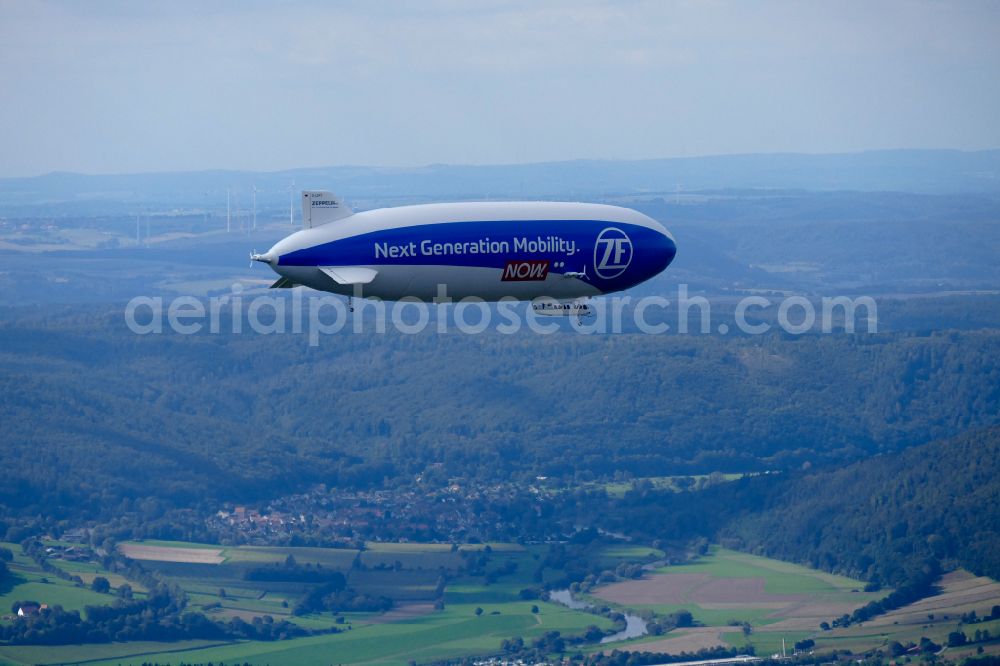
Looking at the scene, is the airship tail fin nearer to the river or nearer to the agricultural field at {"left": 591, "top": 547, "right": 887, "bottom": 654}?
the agricultural field at {"left": 591, "top": 547, "right": 887, "bottom": 654}

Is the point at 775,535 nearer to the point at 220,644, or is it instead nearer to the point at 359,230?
the point at 220,644

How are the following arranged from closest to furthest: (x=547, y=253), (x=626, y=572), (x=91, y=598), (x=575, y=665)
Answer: (x=547, y=253) → (x=575, y=665) → (x=91, y=598) → (x=626, y=572)

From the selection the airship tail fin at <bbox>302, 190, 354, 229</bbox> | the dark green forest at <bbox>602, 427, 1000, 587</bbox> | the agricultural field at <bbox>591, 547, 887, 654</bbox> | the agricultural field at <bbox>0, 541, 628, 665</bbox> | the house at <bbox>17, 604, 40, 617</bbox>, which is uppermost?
the airship tail fin at <bbox>302, 190, 354, 229</bbox>

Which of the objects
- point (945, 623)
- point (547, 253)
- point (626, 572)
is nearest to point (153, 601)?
point (626, 572)

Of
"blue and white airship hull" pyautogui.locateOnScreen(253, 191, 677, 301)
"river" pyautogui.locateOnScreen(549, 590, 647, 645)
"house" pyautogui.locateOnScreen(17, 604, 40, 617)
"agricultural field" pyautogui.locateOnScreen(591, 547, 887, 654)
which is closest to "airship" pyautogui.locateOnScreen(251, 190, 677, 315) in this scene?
"blue and white airship hull" pyautogui.locateOnScreen(253, 191, 677, 301)

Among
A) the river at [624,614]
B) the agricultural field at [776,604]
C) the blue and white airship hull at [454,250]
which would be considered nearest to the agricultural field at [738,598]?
the agricultural field at [776,604]
